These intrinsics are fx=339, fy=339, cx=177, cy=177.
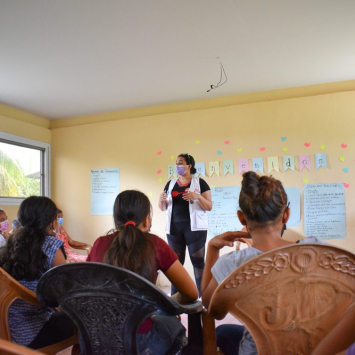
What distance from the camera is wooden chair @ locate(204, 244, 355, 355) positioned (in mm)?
835

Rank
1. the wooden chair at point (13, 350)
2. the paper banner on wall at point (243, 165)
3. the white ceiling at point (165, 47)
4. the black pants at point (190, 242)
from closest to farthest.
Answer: the wooden chair at point (13, 350), the white ceiling at point (165, 47), the black pants at point (190, 242), the paper banner on wall at point (243, 165)

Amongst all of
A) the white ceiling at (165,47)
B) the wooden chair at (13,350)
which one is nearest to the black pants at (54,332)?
the wooden chair at (13,350)

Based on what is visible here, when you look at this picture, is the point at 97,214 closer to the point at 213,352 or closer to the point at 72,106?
the point at 72,106

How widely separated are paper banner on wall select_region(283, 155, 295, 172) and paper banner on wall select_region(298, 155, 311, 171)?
2.7 inches

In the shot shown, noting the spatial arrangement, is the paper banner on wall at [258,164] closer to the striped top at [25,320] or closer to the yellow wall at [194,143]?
the yellow wall at [194,143]

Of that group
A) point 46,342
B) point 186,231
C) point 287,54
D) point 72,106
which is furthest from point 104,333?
point 72,106

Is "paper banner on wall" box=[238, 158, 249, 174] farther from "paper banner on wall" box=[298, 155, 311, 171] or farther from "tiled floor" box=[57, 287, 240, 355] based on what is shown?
"tiled floor" box=[57, 287, 240, 355]

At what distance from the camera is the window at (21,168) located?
4207 mm

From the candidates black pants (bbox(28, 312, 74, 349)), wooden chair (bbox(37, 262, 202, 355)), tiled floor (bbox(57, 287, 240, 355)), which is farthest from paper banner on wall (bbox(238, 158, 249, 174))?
wooden chair (bbox(37, 262, 202, 355))

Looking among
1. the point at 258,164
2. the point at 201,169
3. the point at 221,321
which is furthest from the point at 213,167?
the point at 221,321

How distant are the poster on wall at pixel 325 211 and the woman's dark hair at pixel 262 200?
2631 millimetres

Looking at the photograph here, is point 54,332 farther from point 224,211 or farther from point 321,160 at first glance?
point 321,160

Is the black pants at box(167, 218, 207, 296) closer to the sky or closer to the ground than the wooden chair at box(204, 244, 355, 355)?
closer to the ground

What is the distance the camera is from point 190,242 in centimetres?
292
